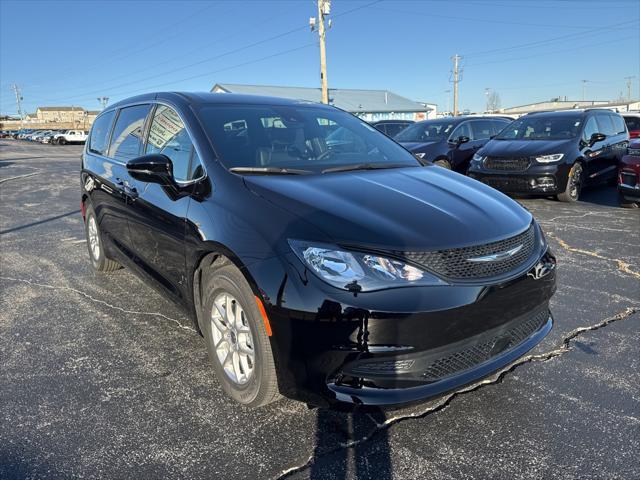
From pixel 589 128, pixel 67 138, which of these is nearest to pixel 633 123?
pixel 589 128

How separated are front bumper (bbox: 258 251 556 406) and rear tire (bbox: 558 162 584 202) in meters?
7.45

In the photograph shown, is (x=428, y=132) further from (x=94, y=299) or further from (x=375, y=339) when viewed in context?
(x=375, y=339)

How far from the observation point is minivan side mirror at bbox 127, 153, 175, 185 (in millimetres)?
2984

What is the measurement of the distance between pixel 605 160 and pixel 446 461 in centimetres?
916

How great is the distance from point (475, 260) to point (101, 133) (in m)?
4.06

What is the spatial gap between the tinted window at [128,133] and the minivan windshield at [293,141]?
84 cm

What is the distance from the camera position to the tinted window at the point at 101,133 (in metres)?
4.68

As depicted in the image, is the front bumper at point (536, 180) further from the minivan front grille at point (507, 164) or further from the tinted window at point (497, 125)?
the tinted window at point (497, 125)

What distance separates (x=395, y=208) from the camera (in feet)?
8.38

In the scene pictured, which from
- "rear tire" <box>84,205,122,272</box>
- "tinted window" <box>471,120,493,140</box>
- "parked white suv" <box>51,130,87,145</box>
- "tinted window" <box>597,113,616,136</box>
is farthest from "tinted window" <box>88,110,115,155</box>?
"parked white suv" <box>51,130,87,145</box>

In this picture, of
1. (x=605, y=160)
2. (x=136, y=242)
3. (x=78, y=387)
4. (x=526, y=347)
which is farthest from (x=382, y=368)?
(x=605, y=160)

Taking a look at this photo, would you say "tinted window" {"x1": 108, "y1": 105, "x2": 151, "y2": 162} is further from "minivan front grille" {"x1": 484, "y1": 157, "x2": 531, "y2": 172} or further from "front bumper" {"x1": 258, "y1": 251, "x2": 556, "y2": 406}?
"minivan front grille" {"x1": 484, "y1": 157, "x2": 531, "y2": 172}

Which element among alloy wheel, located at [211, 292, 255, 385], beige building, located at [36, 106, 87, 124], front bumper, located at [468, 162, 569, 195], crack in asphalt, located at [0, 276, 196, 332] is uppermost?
beige building, located at [36, 106, 87, 124]

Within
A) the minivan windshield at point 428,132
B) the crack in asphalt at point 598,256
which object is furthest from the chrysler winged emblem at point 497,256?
the minivan windshield at point 428,132
